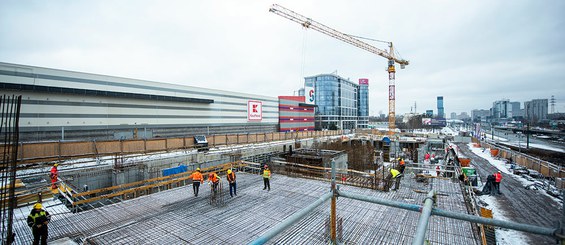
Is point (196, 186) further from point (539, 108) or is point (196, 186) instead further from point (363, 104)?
point (539, 108)

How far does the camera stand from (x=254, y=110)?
163 feet

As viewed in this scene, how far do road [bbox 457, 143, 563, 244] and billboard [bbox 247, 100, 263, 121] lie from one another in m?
38.7

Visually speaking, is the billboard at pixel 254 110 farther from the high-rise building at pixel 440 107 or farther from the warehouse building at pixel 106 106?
the high-rise building at pixel 440 107

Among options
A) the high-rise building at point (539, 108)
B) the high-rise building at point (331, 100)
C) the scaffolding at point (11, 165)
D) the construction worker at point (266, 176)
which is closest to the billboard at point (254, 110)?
the high-rise building at point (331, 100)

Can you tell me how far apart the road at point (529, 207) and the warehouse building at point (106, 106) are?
3568 cm

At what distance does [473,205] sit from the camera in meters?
9.98

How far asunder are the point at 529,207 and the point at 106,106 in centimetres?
4062

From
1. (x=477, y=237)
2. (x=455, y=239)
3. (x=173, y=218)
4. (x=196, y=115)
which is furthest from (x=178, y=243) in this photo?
(x=196, y=115)

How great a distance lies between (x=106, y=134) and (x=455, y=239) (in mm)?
34110

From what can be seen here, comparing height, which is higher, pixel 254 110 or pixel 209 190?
pixel 254 110

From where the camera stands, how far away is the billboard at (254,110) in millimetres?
48500

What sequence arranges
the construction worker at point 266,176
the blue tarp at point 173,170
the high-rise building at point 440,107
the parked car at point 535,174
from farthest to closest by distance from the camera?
the high-rise building at point 440,107 < the parked car at point 535,174 < the blue tarp at point 173,170 < the construction worker at point 266,176

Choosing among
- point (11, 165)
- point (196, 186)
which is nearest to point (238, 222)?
point (196, 186)

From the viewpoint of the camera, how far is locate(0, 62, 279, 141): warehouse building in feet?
76.5
